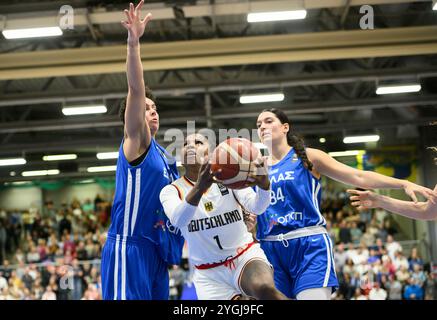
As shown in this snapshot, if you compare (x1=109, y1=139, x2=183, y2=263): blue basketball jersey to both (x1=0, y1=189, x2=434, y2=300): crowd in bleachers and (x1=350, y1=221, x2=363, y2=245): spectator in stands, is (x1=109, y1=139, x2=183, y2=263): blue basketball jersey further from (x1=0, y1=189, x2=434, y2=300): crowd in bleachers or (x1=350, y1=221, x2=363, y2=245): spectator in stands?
(x1=350, y1=221, x2=363, y2=245): spectator in stands

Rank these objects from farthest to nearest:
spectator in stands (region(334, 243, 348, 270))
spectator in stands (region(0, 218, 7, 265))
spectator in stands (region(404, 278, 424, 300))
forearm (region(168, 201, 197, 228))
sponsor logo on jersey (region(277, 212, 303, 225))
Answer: spectator in stands (region(0, 218, 7, 265))
spectator in stands (region(334, 243, 348, 270))
spectator in stands (region(404, 278, 424, 300))
sponsor logo on jersey (region(277, 212, 303, 225))
forearm (region(168, 201, 197, 228))

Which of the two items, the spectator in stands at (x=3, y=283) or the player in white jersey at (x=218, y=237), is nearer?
the player in white jersey at (x=218, y=237)

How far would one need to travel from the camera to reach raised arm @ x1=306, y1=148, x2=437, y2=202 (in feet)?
16.6

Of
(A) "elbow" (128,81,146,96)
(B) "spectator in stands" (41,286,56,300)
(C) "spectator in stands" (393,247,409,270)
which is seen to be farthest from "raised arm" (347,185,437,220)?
(C) "spectator in stands" (393,247,409,270)

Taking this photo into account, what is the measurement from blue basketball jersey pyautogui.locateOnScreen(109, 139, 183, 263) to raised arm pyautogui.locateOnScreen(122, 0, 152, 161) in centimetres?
13

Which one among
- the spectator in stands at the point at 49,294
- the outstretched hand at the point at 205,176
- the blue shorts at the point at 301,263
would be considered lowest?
the spectator in stands at the point at 49,294

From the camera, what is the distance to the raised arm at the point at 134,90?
15.3 feet

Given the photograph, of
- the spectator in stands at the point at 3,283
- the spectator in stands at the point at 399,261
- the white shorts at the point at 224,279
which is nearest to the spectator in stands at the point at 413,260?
the spectator in stands at the point at 399,261

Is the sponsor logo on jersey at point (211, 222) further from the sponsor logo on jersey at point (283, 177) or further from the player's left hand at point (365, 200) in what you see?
the player's left hand at point (365, 200)

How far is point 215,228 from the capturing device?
4.66 metres

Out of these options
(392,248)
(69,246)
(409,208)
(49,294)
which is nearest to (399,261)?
(392,248)

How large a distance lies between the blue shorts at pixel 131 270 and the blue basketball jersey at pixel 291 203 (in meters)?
1.09

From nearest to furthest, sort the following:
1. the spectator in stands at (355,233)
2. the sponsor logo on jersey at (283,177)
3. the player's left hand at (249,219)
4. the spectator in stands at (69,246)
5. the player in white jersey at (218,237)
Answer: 1. the player in white jersey at (218,237)
2. the player's left hand at (249,219)
3. the sponsor logo on jersey at (283,177)
4. the spectator in stands at (355,233)
5. the spectator in stands at (69,246)
